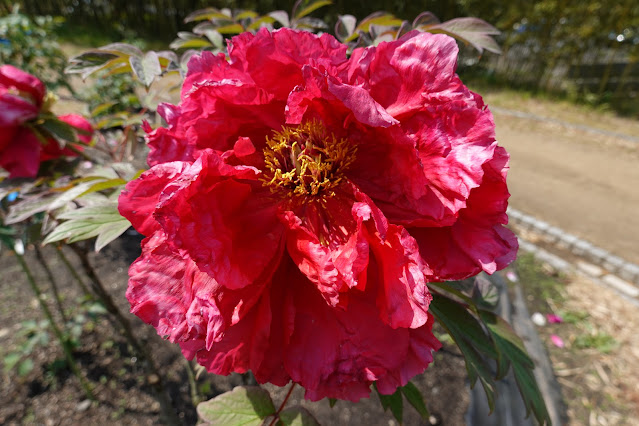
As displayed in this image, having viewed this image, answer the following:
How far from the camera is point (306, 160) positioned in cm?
68

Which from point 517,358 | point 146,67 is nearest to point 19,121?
point 146,67

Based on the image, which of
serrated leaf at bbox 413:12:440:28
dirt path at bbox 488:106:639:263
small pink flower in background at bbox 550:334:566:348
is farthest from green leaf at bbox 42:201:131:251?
dirt path at bbox 488:106:639:263

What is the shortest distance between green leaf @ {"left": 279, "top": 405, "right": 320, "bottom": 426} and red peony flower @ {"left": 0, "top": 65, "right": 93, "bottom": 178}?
89cm

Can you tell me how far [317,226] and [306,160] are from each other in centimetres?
11

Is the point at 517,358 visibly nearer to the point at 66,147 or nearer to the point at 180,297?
the point at 180,297

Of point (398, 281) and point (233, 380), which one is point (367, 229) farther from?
point (233, 380)

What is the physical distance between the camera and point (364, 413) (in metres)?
1.79

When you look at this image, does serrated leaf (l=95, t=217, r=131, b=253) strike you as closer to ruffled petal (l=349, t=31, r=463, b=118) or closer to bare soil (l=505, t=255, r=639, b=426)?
ruffled petal (l=349, t=31, r=463, b=118)

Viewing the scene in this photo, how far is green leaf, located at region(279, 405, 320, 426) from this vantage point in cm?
80

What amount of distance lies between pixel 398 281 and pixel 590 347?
2897 mm

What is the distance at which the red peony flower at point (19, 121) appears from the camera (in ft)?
3.37

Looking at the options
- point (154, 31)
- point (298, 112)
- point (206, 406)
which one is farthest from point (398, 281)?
point (154, 31)

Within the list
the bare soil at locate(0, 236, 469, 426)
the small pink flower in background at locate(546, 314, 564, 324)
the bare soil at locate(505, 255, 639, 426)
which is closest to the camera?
the bare soil at locate(0, 236, 469, 426)

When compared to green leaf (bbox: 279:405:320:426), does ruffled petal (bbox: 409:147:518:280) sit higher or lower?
higher
